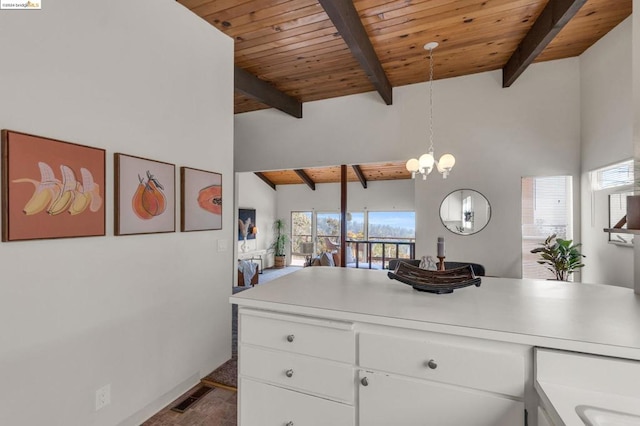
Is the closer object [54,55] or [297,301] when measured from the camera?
[297,301]

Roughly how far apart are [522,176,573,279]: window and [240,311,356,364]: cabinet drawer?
353 centimetres

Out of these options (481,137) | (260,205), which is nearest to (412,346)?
(481,137)

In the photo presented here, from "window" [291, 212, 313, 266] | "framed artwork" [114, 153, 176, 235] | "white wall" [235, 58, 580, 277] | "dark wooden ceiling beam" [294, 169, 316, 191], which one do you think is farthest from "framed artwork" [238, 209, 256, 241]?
"framed artwork" [114, 153, 176, 235]

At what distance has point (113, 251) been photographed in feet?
6.07

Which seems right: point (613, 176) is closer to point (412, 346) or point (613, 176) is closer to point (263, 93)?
point (412, 346)

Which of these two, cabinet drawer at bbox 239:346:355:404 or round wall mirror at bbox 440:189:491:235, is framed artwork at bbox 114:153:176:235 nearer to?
cabinet drawer at bbox 239:346:355:404

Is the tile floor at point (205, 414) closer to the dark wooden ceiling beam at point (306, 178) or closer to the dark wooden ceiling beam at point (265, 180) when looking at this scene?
the dark wooden ceiling beam at point (306, 178)

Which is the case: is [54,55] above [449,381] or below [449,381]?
above

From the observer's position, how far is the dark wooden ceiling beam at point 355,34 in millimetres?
2121

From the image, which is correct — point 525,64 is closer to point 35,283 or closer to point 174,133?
point 174,133

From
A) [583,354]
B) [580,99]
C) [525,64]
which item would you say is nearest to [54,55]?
[583,354]

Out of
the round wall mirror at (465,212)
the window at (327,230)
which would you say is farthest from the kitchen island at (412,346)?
the window at (327,230)

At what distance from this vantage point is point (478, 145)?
3.82m

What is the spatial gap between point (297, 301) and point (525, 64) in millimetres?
3333
